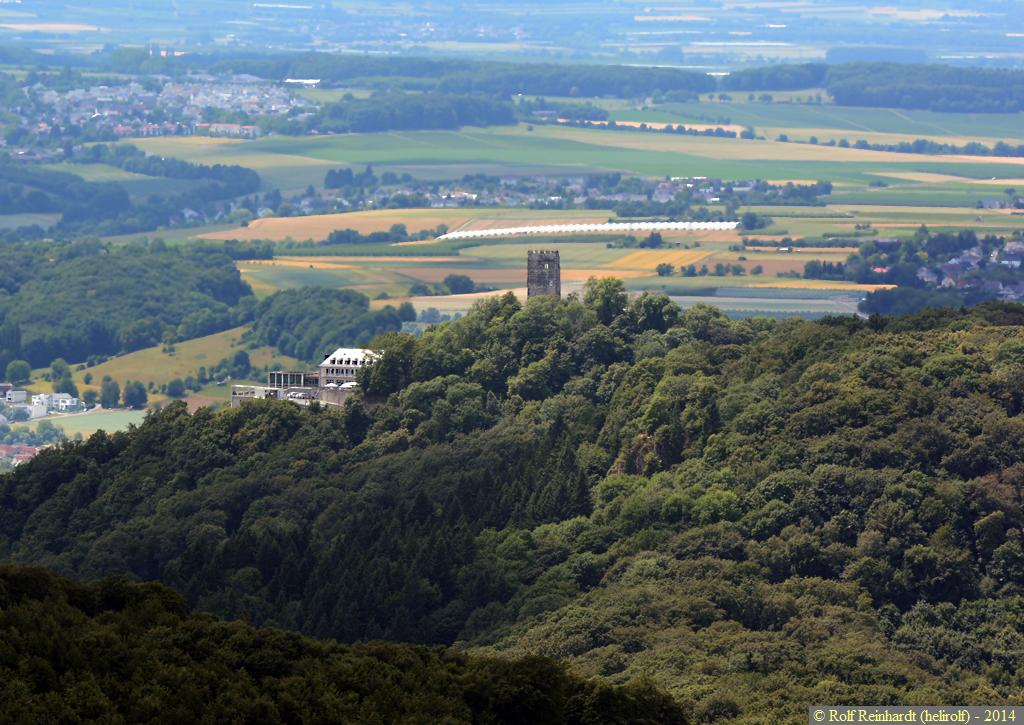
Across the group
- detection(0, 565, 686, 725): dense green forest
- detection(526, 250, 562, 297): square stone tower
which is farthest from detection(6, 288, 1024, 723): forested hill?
detection(0, 565, 686, 725): dense green forest

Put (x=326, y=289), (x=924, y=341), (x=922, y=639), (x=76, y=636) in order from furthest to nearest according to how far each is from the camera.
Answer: (x=326, y=289) < (x=924, y=341) < (x=922, y=639) < (x=76, y=636)

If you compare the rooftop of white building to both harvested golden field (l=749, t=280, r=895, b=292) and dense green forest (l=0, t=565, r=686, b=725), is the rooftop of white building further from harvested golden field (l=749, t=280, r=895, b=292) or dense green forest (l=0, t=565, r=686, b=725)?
harvested golden field (l=749, t=280, r=895, b=292)

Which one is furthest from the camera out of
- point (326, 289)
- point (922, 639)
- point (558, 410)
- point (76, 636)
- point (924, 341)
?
point (326, 289)

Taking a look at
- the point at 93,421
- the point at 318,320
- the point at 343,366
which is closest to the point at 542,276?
the point at 343,366

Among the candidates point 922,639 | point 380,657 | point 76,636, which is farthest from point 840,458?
point 76,636

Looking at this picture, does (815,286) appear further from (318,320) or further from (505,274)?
(318,320)

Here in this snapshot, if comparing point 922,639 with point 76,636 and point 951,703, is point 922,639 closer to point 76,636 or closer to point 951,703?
point 951,703

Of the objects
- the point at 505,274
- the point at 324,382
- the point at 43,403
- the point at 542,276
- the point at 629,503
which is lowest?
Result: the point at 43,403
